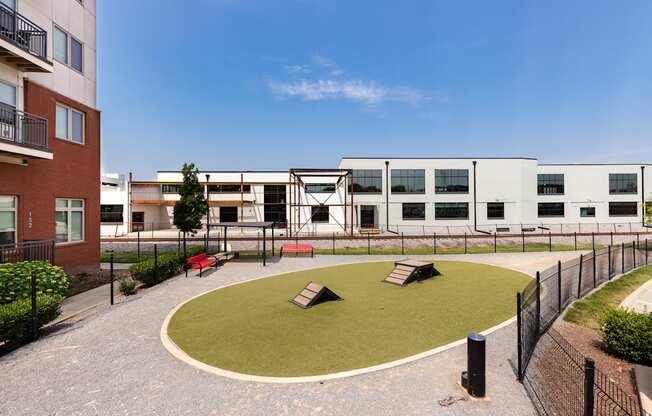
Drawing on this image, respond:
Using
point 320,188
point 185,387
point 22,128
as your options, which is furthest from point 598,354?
→ point 320,188

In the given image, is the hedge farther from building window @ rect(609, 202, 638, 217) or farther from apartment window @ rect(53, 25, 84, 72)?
building window @ rect(609, 202, 638, 217)

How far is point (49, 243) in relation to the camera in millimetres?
13320

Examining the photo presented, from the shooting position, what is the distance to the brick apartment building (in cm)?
1202

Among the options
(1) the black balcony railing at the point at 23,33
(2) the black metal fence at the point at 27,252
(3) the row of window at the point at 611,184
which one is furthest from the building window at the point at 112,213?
(3) the row of window at the point at 611,184

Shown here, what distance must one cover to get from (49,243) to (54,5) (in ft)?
36.7

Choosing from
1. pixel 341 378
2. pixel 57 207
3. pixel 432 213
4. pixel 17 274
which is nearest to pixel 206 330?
pixel 341 378

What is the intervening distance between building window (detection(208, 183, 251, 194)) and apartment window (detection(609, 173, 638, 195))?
54.6m

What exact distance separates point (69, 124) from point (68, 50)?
3643 millimetres

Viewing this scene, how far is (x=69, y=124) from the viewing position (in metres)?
15.1

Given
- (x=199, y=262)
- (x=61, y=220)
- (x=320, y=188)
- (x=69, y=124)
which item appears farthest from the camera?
(x=320, y=188)

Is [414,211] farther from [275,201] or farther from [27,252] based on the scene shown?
[27,252]

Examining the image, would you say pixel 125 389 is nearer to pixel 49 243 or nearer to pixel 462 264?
pixel 49 243

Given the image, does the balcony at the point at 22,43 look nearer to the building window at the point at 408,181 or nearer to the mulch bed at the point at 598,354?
the mulch bed at the point at 598,354

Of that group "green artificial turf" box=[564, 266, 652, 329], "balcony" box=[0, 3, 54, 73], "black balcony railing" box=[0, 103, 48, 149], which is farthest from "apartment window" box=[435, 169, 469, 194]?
"balcony" box=[0, 3, 54, 73]
